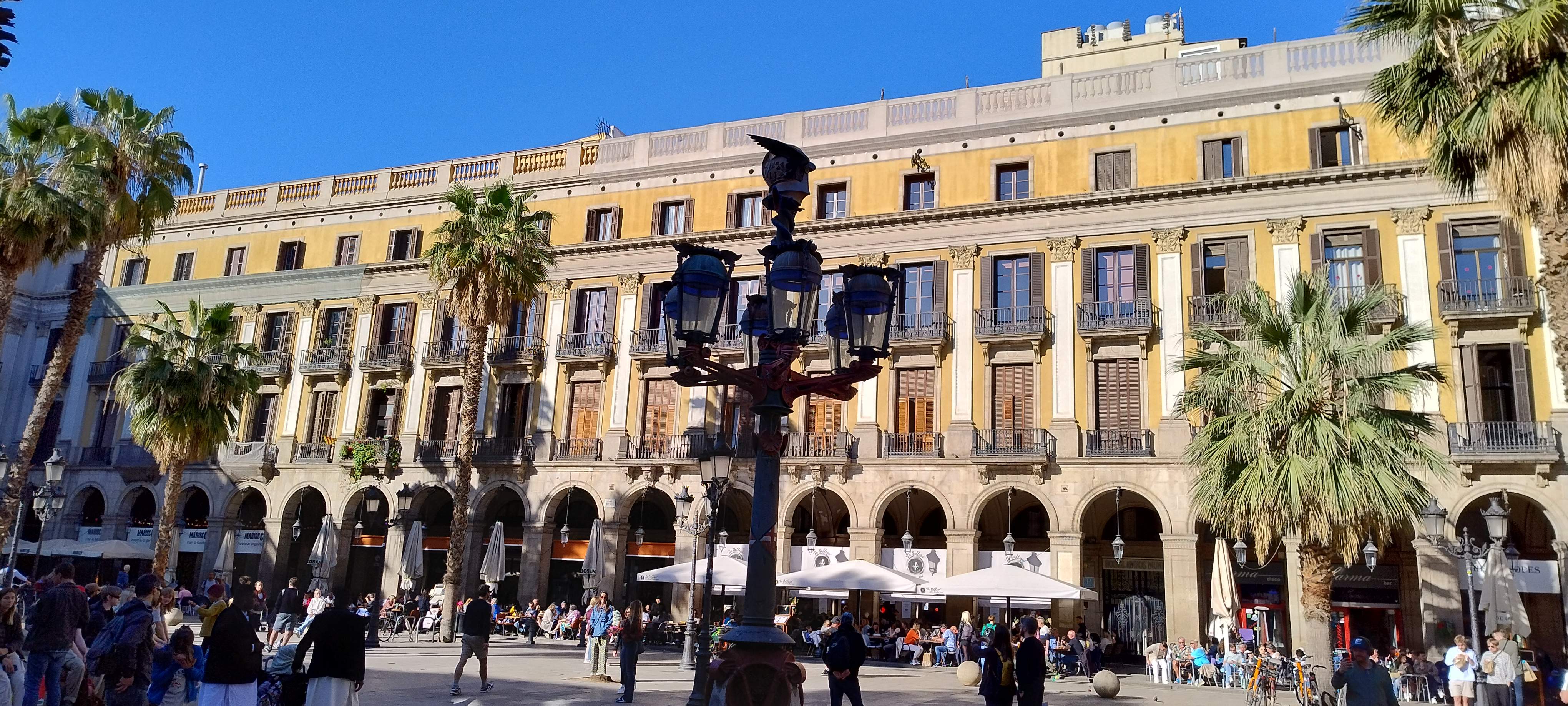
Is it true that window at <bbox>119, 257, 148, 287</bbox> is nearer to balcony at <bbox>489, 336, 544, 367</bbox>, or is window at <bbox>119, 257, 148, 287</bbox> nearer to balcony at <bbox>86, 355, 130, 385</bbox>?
balcony at <bbox>86, 355, 130, 385</bbox>

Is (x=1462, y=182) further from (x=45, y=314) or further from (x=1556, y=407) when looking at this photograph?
(x=45, y=314)

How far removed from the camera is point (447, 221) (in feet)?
99.3

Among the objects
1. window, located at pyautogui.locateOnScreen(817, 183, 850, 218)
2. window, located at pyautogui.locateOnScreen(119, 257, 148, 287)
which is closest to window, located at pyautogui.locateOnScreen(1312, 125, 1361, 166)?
window, located at pyautogui.locateOnScreen(817, 183, 850, 218)

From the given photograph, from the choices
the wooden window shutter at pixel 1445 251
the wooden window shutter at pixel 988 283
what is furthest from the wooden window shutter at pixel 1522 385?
the wooden window shutter at pixel 988 283

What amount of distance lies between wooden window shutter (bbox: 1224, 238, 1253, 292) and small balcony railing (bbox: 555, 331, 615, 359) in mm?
17895

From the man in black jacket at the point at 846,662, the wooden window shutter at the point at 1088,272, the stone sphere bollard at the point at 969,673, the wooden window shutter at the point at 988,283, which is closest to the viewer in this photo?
the man in black jacket at the point at 846,662

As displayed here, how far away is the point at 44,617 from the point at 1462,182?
59.1ft

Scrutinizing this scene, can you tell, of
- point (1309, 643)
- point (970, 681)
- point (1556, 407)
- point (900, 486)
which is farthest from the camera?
point (900, 486)

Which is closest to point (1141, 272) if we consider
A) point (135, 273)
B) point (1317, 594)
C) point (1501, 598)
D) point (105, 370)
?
point (1501, 598)

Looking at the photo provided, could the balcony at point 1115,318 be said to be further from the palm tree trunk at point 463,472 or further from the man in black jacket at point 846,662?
the man in black jacket at point 846,662

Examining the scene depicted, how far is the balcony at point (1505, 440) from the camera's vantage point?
2362 cm

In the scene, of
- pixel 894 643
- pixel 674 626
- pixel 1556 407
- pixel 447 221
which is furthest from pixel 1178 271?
pixel 447 221

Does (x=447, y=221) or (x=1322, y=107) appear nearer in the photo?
(x=1322, y=107)

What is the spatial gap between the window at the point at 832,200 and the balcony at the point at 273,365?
2002cm
